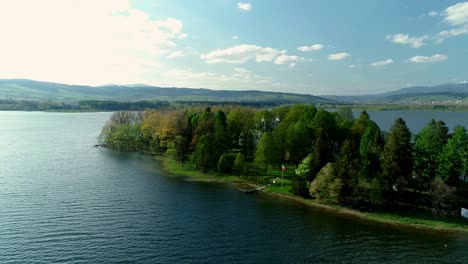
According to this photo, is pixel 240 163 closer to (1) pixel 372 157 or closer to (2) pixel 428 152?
(1) pixel 372 157

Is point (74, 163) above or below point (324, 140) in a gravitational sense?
below

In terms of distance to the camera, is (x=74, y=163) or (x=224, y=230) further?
(x=74, y=163)

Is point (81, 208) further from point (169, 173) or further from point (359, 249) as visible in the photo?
point (359, 249)

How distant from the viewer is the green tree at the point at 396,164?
57.0 metres

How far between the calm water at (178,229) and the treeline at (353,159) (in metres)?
6.96

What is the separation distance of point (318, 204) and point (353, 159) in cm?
1016

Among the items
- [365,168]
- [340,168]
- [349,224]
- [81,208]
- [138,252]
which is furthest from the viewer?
[365,168]

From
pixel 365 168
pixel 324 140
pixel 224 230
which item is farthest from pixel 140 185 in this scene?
pixel 365 168

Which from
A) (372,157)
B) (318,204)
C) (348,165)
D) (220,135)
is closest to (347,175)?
(348,165)

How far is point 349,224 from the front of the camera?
5059 cm

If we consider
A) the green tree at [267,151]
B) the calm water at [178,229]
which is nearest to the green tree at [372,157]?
the calm water at [178,229]

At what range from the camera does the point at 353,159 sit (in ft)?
201

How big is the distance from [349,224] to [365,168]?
49.5 feet

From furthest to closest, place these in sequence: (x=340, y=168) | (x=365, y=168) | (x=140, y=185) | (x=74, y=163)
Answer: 1. (x=74, y=163)
2. (x=140, y=185)
3. (x=365, y=168)
4. (x=340, y=168)
